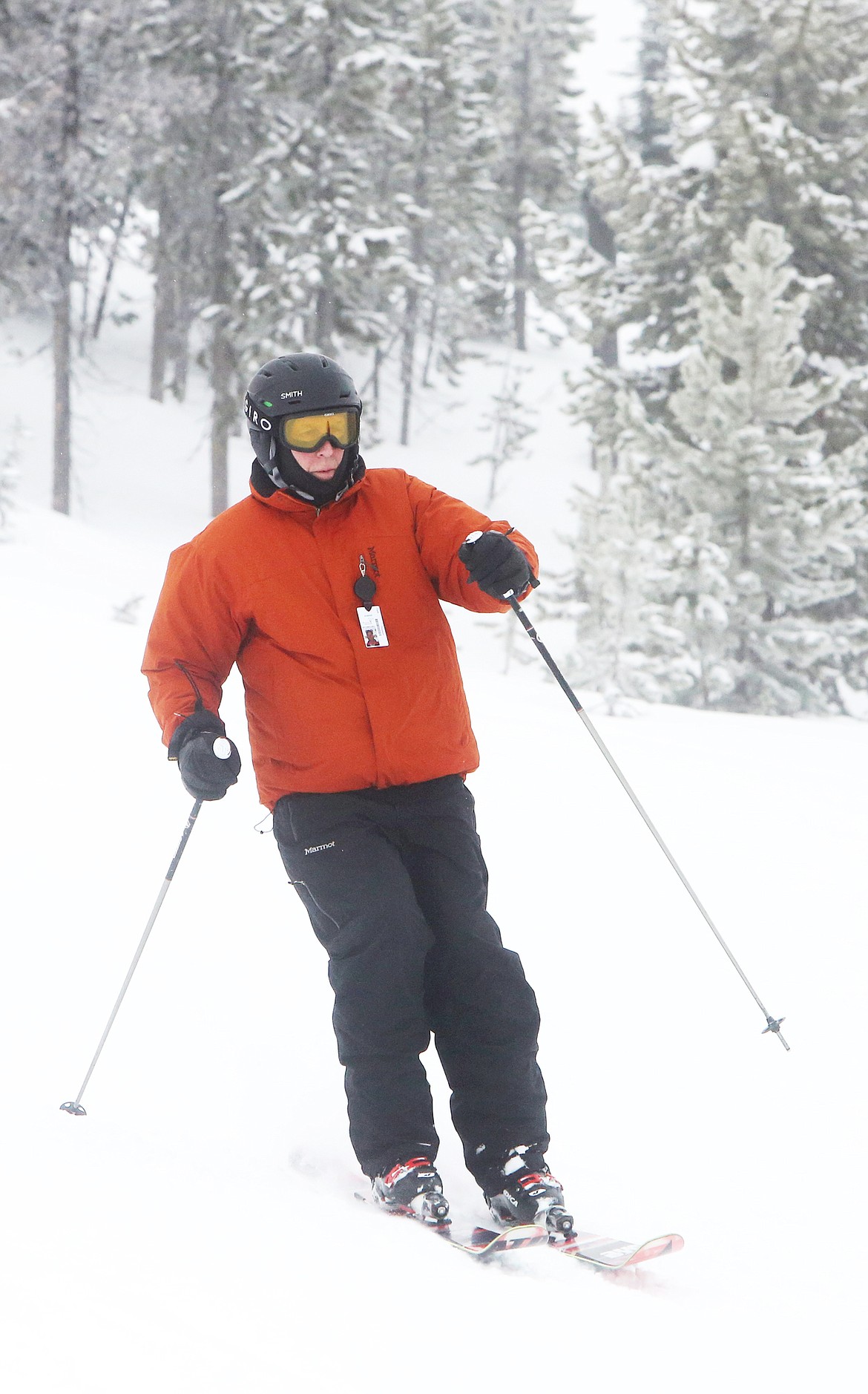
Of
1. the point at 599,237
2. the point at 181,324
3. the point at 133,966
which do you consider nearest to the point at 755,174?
the point at 133,966

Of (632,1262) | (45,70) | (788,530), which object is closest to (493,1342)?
(632,1262)

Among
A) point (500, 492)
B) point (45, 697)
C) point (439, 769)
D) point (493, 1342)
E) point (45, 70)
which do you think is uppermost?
point (45, 70)

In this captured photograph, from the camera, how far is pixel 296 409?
3221 mm

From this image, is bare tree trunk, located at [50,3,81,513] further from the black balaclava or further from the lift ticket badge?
the lift ticket badge

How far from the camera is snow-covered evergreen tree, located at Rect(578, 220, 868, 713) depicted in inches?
Answer: 438

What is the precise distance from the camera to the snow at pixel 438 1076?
6.77 ft

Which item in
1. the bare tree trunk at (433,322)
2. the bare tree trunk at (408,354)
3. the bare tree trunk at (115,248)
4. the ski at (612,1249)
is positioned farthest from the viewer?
the bare tree trunk at (433,322)

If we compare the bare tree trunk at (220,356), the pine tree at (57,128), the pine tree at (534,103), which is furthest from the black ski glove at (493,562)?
the pine tree at (534,103)

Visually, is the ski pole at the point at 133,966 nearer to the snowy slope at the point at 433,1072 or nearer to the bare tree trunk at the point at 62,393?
the snowy slope at the point at 433,1072

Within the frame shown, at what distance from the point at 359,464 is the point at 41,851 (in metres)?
2.67

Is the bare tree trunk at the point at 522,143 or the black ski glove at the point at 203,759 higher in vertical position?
the bare tree trunk at the point at 522,143

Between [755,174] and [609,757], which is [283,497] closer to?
[609,757]

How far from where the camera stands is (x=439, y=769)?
3.26m

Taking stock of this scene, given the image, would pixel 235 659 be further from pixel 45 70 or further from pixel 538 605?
pixel 45 70
